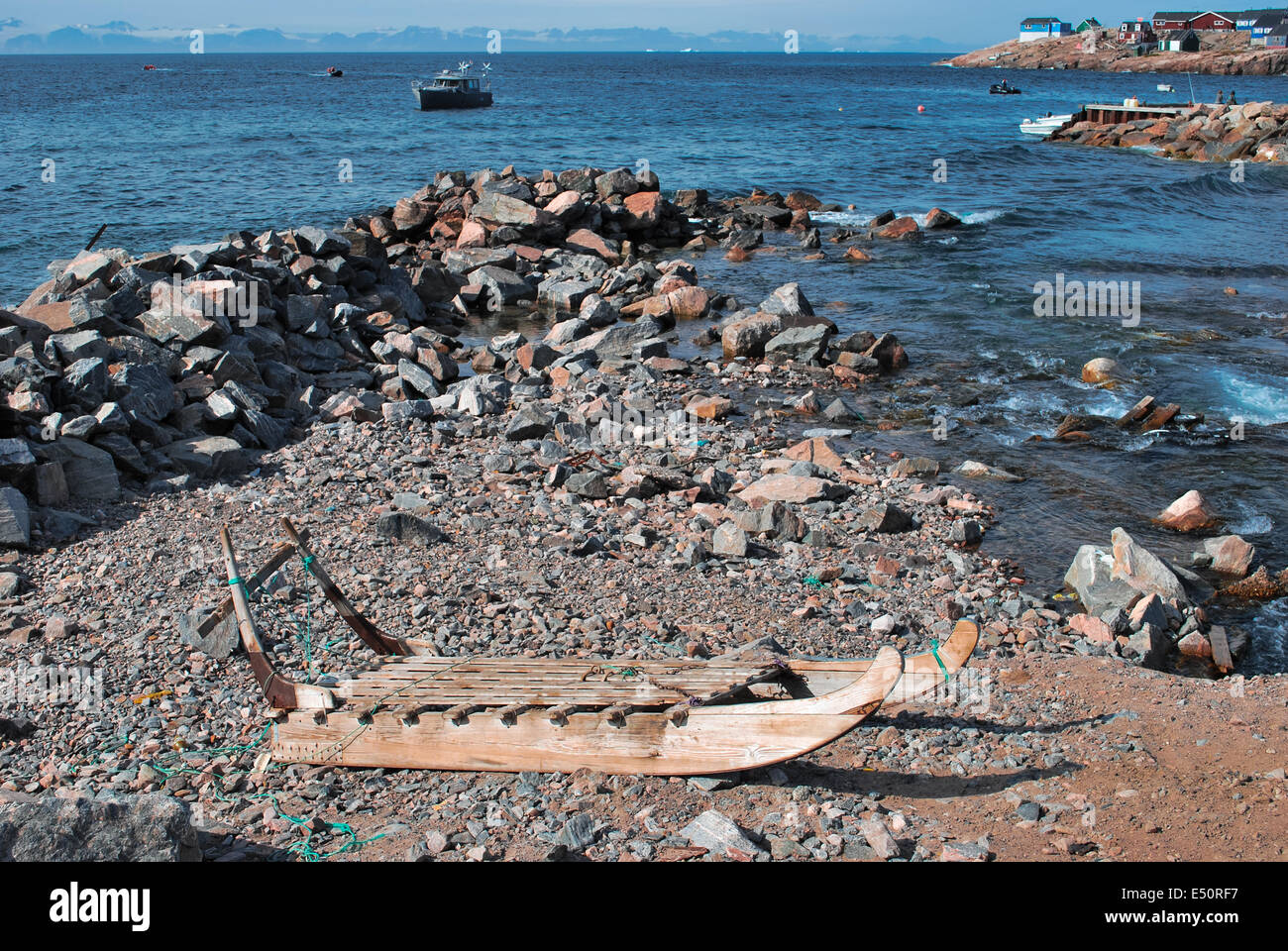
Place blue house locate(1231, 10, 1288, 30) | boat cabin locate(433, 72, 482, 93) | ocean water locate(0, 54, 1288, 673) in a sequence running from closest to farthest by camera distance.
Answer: ocean water locate(0, 54, 1288, 673) → boat cabin locate(433, 72, 482, 93) → blue house locate(1231, 10, 1288, 30)

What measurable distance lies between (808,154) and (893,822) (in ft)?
144

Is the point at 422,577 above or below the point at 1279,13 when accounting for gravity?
below

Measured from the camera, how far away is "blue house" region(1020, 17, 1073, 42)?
156 metres

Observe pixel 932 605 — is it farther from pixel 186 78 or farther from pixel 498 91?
pixel 186 78

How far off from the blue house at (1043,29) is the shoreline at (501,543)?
547ft

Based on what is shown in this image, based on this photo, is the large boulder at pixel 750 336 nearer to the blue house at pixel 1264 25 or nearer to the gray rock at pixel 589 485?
the gray rock at pixel 589 485

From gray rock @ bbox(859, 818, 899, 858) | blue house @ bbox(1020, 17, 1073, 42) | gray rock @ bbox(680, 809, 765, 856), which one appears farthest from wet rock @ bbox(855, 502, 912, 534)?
blue house @ bbox(1020, 17, 1073, 42)

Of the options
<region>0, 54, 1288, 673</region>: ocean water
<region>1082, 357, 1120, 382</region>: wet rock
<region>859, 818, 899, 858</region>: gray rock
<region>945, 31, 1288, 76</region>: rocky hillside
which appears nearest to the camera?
<region>859, 818, 899, 858</region>: gray rock

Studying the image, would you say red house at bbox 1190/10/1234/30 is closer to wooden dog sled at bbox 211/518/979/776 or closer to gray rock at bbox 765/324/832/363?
gray rock at bbox 765/324/832/363

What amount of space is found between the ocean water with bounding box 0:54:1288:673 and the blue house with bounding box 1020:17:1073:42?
313ft

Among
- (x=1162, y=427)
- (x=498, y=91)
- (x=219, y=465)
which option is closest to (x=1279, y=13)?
(x=498, y=91)

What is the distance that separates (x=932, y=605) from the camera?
825 cm

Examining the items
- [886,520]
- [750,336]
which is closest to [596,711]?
[886,520]

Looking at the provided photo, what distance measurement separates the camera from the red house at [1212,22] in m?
122
